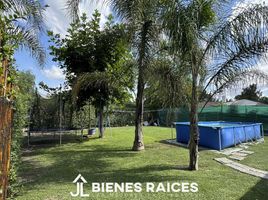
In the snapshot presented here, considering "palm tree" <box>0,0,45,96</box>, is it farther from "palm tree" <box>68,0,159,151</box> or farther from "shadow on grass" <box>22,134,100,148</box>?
"shadow on grass" <box>22,134,100,148</box>

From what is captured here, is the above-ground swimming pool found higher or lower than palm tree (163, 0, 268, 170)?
lower

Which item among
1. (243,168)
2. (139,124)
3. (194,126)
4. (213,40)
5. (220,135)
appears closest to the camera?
(213,40)

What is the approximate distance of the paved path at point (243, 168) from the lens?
5.43 m

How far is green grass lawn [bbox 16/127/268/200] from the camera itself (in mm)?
4236

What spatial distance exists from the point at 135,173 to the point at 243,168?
2921 millimetres

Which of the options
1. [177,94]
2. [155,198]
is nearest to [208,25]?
[177,94]

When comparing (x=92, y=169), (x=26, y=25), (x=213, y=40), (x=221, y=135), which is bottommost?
(x=92, y=169)

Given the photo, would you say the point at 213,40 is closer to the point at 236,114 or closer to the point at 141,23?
the point at 141,23

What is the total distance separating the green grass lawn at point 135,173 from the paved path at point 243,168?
0.25m

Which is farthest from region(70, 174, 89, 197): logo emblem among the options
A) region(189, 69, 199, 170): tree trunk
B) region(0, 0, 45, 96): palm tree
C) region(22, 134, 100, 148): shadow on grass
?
region(22, 134, 100, 148): shadow on grass

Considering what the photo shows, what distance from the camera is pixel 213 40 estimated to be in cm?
532

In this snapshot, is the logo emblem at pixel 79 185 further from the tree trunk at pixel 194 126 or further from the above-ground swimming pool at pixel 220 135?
the above-ground swimming pool at pixel 220 135

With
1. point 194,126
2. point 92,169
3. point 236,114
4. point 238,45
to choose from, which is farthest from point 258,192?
point 236,114

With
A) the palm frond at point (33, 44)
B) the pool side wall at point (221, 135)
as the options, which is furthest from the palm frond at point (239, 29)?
the pool side wall at point (221, 135)
